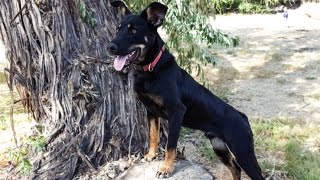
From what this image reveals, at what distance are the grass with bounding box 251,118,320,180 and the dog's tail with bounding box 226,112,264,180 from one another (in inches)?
37.8

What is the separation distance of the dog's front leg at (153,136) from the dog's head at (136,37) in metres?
0.70

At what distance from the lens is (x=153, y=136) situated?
4387 mm

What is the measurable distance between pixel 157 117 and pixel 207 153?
4.69ft

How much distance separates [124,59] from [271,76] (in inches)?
281

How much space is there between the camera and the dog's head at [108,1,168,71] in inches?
146

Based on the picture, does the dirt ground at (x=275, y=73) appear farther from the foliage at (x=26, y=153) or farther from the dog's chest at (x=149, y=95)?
the foliage at (x=26, y=153)

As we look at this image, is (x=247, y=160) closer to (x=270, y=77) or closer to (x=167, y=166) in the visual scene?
(x=167, y=166)

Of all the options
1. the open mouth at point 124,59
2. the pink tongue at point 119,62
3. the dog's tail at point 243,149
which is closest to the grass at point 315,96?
the dog's tail at point 243,149

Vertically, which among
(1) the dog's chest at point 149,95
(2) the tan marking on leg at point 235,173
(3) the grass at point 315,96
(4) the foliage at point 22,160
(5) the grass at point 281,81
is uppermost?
(1) the dog's chest at point 149,95

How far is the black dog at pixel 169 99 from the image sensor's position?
3.84 meters

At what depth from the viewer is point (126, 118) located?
4.74 meters

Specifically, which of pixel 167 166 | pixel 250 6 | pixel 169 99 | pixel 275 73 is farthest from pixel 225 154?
pixel 250 6

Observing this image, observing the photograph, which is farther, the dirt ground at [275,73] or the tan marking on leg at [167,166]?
the dirt ground at [275,73]

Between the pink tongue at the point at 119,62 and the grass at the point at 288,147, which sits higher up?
the pink tongue at the point at 119,62
